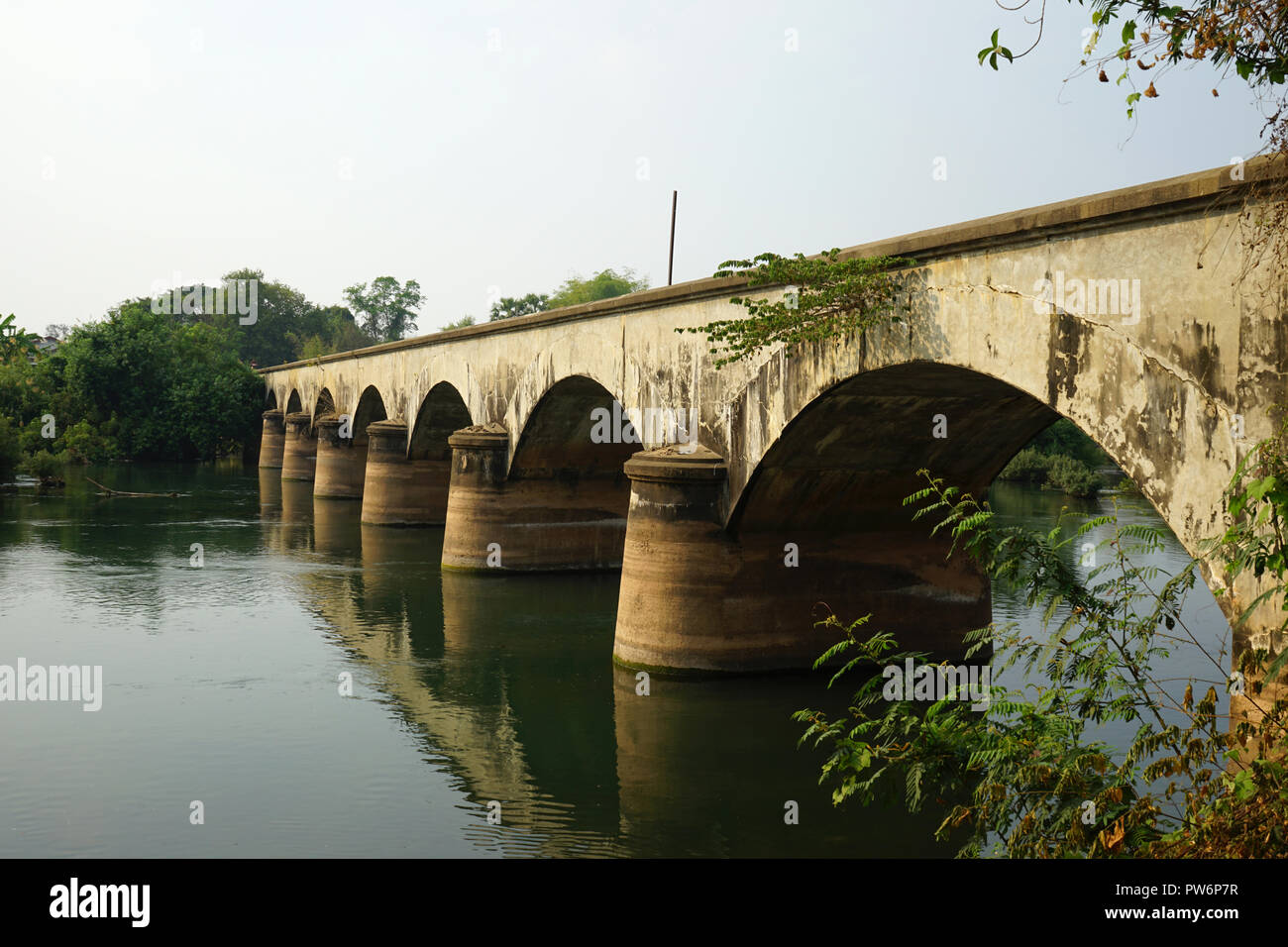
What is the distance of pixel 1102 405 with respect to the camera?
8.05 m

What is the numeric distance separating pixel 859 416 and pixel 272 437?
4556 cm

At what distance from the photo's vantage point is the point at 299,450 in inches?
1801

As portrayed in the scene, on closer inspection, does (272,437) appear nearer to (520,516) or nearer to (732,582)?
(520,516)

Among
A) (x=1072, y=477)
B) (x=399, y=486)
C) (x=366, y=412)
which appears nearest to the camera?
(x=399, y=486)

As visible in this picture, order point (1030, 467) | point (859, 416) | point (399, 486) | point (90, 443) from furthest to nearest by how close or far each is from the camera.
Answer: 1. point (90, 443)
2. point (1030, 467)
3. point (399, 486)
4. point (859, 416)

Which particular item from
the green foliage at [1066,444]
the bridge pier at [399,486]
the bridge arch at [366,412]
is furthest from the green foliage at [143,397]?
the green foliage at [1066,444]

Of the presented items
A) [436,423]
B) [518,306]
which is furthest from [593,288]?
[436,423]

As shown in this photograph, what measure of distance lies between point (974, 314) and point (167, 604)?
14.6m

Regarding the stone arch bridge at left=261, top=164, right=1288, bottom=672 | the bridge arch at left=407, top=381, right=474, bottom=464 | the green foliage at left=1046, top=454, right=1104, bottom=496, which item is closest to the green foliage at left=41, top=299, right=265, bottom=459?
the bridge arch at left=407, top=381, right=474, bottom=464

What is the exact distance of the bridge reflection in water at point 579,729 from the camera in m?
9.54

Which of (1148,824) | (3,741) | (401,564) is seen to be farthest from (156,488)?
(1148,824)

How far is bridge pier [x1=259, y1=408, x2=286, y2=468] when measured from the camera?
174ft

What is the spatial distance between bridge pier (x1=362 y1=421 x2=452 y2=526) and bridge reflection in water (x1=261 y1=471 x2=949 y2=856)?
28.0 ft
